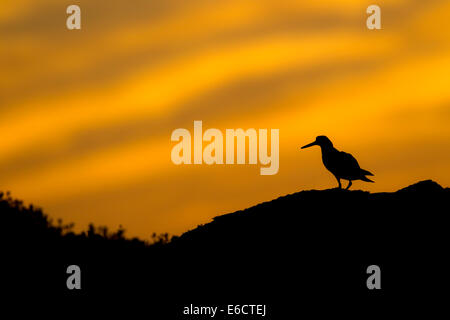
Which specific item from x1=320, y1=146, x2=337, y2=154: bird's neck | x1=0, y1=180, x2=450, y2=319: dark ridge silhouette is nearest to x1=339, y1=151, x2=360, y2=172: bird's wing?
x1=320, y1=146, x2=337, y2=154: bird's neck

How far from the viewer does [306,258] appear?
1465 cm

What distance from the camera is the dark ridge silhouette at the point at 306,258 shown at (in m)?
14.1

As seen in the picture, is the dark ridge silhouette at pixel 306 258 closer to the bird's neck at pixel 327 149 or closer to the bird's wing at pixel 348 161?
the bird's wing at pixel 348 161

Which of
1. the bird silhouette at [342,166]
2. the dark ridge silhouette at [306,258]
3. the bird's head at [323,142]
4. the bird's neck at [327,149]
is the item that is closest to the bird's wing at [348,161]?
the bird silhouette at [342,166]

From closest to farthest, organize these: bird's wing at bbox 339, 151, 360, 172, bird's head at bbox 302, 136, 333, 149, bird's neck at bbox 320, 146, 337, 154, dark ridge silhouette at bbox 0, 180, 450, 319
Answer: dark ridge silhouette at bbox 0, 180, 450, 319 → bird's wing at bbox 339, 151, 360, 172 → bird's neck at bbox 320, 146, 337, 154 → bird's head at bbox 302, 136, 333, 149

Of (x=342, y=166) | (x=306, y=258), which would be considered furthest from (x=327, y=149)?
(x=306, y=258)

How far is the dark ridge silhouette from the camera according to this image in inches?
Answer: 555

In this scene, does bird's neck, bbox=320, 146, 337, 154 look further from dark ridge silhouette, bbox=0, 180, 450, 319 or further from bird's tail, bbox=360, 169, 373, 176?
dark ridge silhouette, bbox=0, 180, 450, 319

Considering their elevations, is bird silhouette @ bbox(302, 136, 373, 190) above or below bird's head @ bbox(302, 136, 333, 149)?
below

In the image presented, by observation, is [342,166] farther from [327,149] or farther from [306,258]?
[306,258]

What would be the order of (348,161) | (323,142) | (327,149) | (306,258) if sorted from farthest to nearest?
(323,142), (327,149), (348,161), (306,258)

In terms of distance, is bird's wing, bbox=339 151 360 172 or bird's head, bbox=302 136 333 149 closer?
bird's wing, bbox=339 151 360 172
